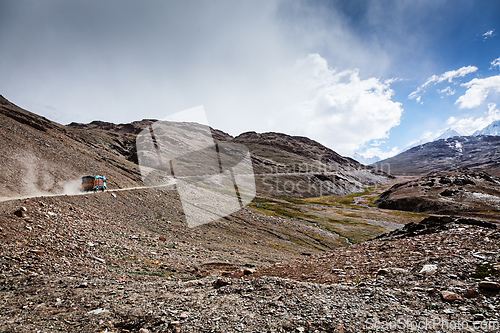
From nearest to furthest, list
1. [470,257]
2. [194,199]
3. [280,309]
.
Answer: [280,309] < [470,257] < [194,199]

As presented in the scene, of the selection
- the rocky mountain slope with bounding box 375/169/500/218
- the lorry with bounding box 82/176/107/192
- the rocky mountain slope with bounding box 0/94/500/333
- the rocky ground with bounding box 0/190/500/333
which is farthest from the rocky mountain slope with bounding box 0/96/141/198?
the rocky mountain slope with bounding box 375/169/500/218

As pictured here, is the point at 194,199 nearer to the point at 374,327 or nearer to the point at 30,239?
the point at 30,239

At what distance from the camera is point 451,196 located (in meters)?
114

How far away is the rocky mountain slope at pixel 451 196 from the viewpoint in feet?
328

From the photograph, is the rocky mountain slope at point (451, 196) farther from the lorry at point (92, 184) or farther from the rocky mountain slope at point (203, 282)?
the lorry at point (92, 184)

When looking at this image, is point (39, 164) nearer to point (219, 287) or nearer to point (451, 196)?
point (219, 287)

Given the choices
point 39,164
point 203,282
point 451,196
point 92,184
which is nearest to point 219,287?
point 203,282

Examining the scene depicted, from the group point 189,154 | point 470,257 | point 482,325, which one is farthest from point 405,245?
point 189,154

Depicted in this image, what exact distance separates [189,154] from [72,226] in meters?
165

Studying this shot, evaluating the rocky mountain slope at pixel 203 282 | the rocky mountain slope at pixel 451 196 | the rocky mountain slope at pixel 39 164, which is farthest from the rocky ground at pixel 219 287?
the rocky mountain slope at pixel 451 196

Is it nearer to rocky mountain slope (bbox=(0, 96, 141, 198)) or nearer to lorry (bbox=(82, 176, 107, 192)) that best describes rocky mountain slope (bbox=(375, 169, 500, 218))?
lorry (bbox=(82, 176, 107, 192))

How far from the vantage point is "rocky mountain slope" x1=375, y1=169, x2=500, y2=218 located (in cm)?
10000

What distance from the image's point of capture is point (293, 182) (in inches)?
6875

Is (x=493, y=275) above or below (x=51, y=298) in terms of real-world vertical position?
below
